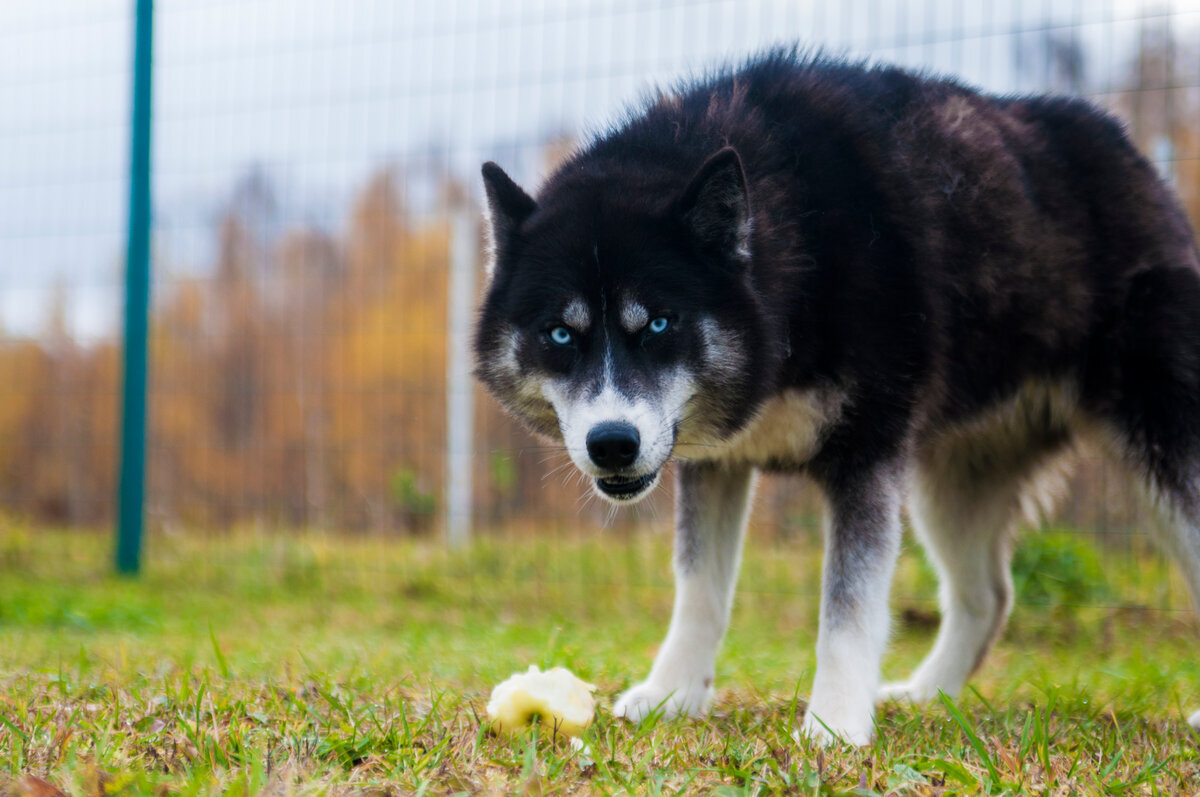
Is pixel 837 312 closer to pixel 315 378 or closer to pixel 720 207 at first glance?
pixel 720 207

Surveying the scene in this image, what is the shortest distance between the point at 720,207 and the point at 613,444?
2.33 ft

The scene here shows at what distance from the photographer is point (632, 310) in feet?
8.89

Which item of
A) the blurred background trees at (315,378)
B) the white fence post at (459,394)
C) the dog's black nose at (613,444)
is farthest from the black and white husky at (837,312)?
the white fence post at (459,394)

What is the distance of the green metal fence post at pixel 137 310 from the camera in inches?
252

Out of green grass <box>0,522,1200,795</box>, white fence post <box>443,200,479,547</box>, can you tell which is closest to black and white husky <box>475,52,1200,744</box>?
green grass <box>0,522,1200,795</box>

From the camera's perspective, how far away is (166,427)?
703 cm

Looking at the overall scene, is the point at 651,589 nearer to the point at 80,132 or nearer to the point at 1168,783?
the point at 1168,783

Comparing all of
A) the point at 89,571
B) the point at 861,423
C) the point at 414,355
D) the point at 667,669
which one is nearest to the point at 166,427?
the point at 89,571

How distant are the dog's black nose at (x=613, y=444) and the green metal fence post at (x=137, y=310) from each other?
4702mm

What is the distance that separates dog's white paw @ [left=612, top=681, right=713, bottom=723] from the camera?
9.56ft

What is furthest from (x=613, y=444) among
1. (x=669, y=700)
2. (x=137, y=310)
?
(x=137, y=310)

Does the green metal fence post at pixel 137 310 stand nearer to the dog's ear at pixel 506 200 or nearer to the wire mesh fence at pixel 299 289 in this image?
the wire mesh fence at pixel 299 289

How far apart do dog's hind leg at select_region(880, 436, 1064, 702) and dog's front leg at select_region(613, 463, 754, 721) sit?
2.66ft

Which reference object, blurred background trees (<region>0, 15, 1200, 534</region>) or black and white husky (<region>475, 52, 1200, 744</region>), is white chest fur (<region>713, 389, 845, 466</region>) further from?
blurred background trees (<region>0, 15, 1200, 534</region>)
